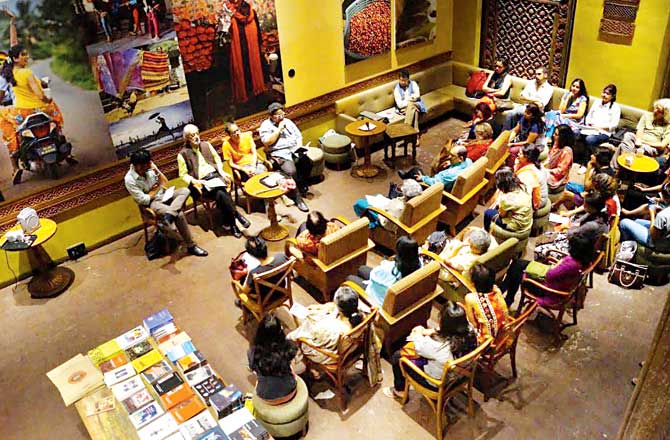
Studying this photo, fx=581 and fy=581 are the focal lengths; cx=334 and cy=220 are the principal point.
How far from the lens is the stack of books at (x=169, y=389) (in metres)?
4.03

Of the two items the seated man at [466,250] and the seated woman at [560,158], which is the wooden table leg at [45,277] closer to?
the seated man at [466,250]

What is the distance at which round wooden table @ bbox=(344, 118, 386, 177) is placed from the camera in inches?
317

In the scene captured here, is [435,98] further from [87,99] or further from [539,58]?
[87,99]

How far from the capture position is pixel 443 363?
4180 millimetres

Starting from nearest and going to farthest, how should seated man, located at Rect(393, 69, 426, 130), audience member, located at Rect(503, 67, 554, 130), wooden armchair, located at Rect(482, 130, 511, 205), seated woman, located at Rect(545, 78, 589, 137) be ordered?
1. wooden armchair, located at Rect(482, 130, 511, 205)
2. seated woman, located at Rect(545, 78, 589, 137)
3. audience member, located at Rect(503, 67, 554, 130)
4. seated man, located at Rect(393, 69, 426, 130)

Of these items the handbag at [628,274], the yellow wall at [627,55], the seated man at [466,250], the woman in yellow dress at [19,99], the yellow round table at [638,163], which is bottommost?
the handbag at [628,274]

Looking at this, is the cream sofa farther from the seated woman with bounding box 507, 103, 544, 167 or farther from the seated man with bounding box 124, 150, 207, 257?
the seated man with bounding box 124, 150, 207, 257

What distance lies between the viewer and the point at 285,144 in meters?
7.68

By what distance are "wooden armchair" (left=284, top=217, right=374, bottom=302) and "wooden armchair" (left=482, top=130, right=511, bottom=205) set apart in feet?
6.80

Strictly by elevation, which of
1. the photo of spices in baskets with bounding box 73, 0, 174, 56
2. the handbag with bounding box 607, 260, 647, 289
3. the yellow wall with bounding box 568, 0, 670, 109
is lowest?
the handbag with bounding box 607, 260, 647, 289

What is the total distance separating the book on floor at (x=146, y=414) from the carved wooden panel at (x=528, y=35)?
25.1 ft

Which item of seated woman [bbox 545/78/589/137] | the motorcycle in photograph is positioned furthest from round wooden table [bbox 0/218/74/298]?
seated woman [bbox 545/78/589/137]

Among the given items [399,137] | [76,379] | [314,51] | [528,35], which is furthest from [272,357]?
[528,35]

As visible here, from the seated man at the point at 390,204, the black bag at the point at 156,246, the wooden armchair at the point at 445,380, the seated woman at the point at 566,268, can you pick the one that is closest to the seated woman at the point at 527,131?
the seated man at the point at 390,204
